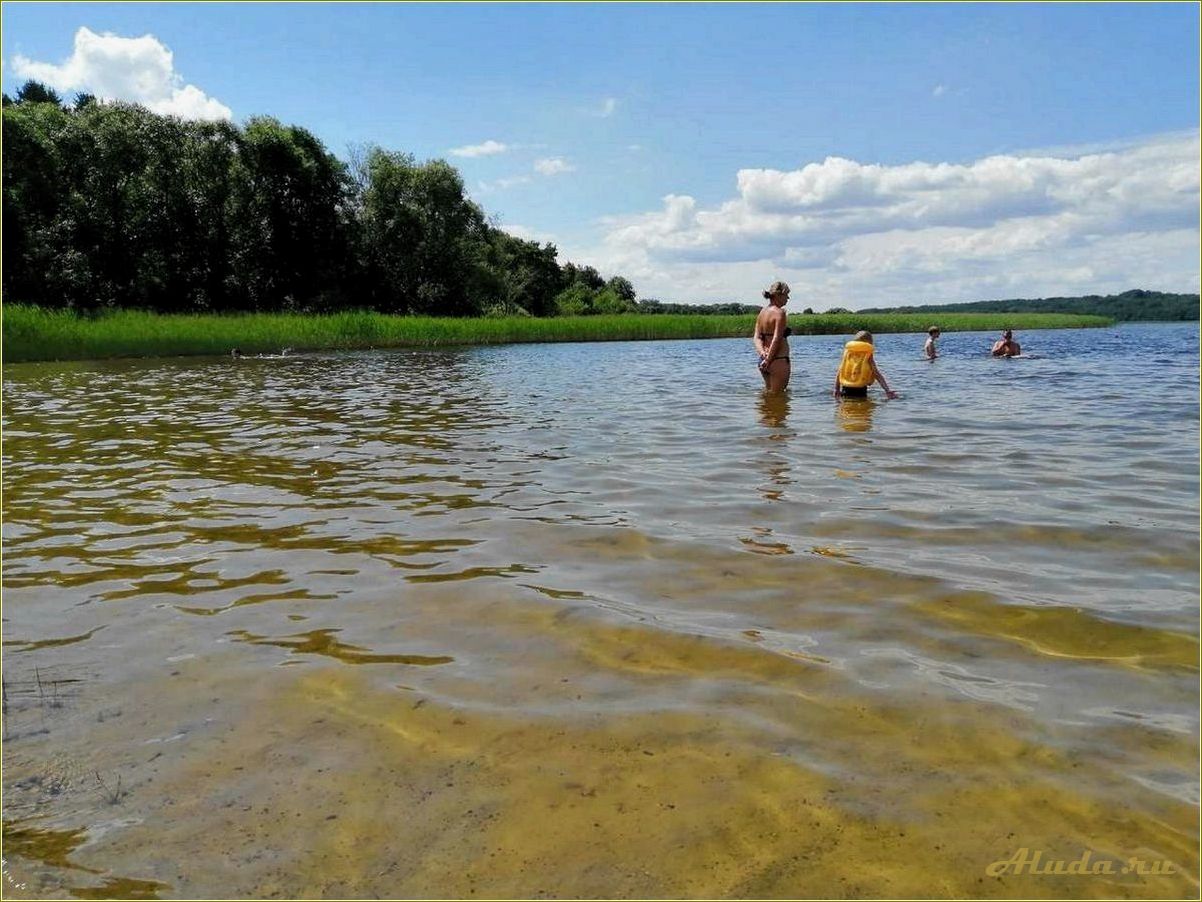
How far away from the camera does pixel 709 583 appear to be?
181 inches

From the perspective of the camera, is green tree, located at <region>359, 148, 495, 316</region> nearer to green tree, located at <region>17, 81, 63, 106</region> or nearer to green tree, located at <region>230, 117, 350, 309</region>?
green tree, located at <region>230, 117, 350, 309</region>

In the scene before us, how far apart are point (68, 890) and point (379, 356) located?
29.0m

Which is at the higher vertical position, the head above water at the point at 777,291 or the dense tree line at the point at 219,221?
the dense tree line at the point at 219,221

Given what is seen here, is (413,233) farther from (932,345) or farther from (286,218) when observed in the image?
(932,345)

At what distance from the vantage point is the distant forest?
365 feet

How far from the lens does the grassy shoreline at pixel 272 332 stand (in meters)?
26.7

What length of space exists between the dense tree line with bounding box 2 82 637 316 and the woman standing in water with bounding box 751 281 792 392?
3480 cm

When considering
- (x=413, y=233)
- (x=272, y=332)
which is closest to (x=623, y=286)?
(x=413, y=233)

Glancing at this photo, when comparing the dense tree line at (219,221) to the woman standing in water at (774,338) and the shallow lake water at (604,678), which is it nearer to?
the woman standing in water at (774,338)

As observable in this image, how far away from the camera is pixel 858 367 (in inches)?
535

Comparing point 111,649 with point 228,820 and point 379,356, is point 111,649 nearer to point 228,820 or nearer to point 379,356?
point 228,820

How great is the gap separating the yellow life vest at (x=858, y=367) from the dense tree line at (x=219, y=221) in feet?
119

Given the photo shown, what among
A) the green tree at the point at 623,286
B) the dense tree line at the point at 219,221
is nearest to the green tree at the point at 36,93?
the dense tree line at the point at 219,221

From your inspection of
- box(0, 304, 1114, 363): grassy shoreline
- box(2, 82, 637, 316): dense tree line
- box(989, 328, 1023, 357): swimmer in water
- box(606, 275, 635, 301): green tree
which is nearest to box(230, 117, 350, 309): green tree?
box(2, 82, 637, 316): dense tree line
